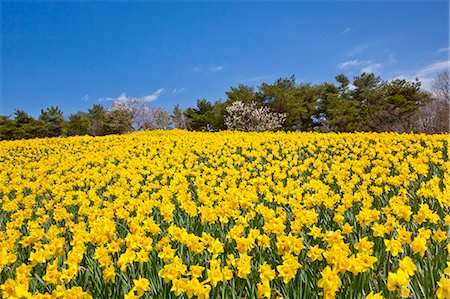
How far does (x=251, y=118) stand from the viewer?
1099 inches

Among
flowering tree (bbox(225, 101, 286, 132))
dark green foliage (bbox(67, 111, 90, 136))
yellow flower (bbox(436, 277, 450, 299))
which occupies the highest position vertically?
dark green foliage (bbox(67, 111, 90, 136))

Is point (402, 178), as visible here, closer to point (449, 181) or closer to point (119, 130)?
point (449, 181)

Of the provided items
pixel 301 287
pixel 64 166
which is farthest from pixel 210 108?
pixel 301 287

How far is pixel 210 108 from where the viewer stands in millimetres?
34844

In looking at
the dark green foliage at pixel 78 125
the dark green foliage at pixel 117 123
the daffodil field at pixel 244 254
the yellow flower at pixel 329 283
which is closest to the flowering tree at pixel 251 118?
the dark green foliage at pixel 117 123

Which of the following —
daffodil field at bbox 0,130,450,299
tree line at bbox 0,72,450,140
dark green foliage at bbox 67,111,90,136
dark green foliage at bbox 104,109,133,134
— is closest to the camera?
daffodil field at bbox 0,130,450,299

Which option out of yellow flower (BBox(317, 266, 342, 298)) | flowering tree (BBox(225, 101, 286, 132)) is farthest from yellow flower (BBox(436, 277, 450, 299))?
flowering tree (BBox(225, 101, 286, 132))

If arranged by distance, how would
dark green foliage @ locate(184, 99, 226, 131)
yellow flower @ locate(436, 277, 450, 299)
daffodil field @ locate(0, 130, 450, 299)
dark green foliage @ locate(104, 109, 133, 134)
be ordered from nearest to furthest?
1. yellow flower @ locate(436, 277, 450, 299)
2. daffodil field @ locate(0, 130, 450, 299)
3. dark green foliage @ locate(184, 99, 226, 131)
4. dark green foliage @ locate(104, 109, 133, 134)

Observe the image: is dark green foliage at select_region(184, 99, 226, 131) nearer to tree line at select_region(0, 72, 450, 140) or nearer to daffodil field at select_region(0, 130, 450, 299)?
tree line at select_region(0, 72, 450, 140)

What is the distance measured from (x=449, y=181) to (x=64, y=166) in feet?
24.9

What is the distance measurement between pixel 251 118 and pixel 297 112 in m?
4.20

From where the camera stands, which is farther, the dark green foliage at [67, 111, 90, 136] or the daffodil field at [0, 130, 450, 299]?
the dark green foliage at [67, 111, 90, 136]

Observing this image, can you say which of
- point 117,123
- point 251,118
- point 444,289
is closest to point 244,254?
point 444,289

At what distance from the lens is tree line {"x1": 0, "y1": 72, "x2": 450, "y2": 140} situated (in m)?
24.6
